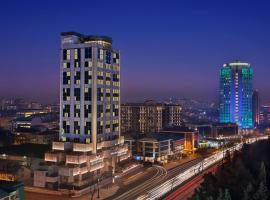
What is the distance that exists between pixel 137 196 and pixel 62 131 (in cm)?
2549

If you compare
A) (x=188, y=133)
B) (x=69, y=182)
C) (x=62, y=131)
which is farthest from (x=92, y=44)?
(x=188, y=133)

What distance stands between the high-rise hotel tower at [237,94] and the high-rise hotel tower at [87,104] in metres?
117

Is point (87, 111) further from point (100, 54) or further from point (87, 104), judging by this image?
point (100, 54)

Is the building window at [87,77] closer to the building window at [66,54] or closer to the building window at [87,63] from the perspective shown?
the building window at [87,63]

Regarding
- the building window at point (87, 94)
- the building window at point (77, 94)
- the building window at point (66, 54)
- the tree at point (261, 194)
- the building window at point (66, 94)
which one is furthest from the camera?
the building window at point (66, 54)

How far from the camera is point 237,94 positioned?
182 metres

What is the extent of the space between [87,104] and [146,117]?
66.6 metres

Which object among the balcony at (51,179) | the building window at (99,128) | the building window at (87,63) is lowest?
the balcony at (51,179)

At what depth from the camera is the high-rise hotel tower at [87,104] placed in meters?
Result: 69.8

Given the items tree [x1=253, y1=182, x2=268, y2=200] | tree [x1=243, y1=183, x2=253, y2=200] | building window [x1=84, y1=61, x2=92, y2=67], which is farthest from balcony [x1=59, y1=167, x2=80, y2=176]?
tree [x1=253, y1=182, x2=268, y2=200]

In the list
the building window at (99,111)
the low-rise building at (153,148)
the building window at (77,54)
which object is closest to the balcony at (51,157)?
the building window at (99,111)

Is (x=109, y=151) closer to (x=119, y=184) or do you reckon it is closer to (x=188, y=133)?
(x=119, y=184)

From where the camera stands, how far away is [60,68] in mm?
74750

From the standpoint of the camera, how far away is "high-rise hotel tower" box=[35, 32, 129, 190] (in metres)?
69.8
